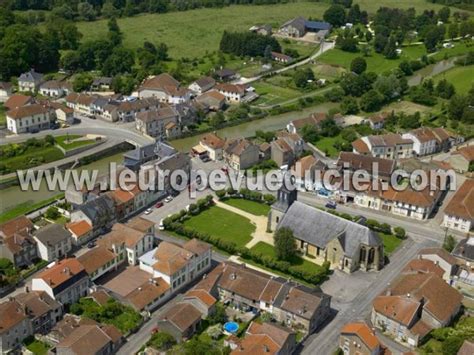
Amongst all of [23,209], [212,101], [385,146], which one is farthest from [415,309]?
[212,101]

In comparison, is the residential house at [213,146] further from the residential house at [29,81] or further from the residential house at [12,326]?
the residential house at [12,326]

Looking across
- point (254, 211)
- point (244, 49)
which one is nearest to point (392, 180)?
point (254, 211)

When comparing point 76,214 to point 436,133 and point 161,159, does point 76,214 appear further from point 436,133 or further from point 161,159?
point 436,133

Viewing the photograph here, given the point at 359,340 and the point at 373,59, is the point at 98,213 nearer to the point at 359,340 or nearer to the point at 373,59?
the point at 359,340

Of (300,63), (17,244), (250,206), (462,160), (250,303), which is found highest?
(462,160)

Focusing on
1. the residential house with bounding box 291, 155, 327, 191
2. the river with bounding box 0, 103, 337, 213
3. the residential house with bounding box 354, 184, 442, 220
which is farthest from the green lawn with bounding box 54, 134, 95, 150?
the residential house with bounding box 354, 184, 442, 220

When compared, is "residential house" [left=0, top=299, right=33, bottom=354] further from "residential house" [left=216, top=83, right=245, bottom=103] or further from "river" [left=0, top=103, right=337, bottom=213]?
"residential house" [left=216, top=83, right=245, bottom=103]

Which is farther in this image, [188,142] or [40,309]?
[188,142]

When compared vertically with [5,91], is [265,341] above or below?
above
